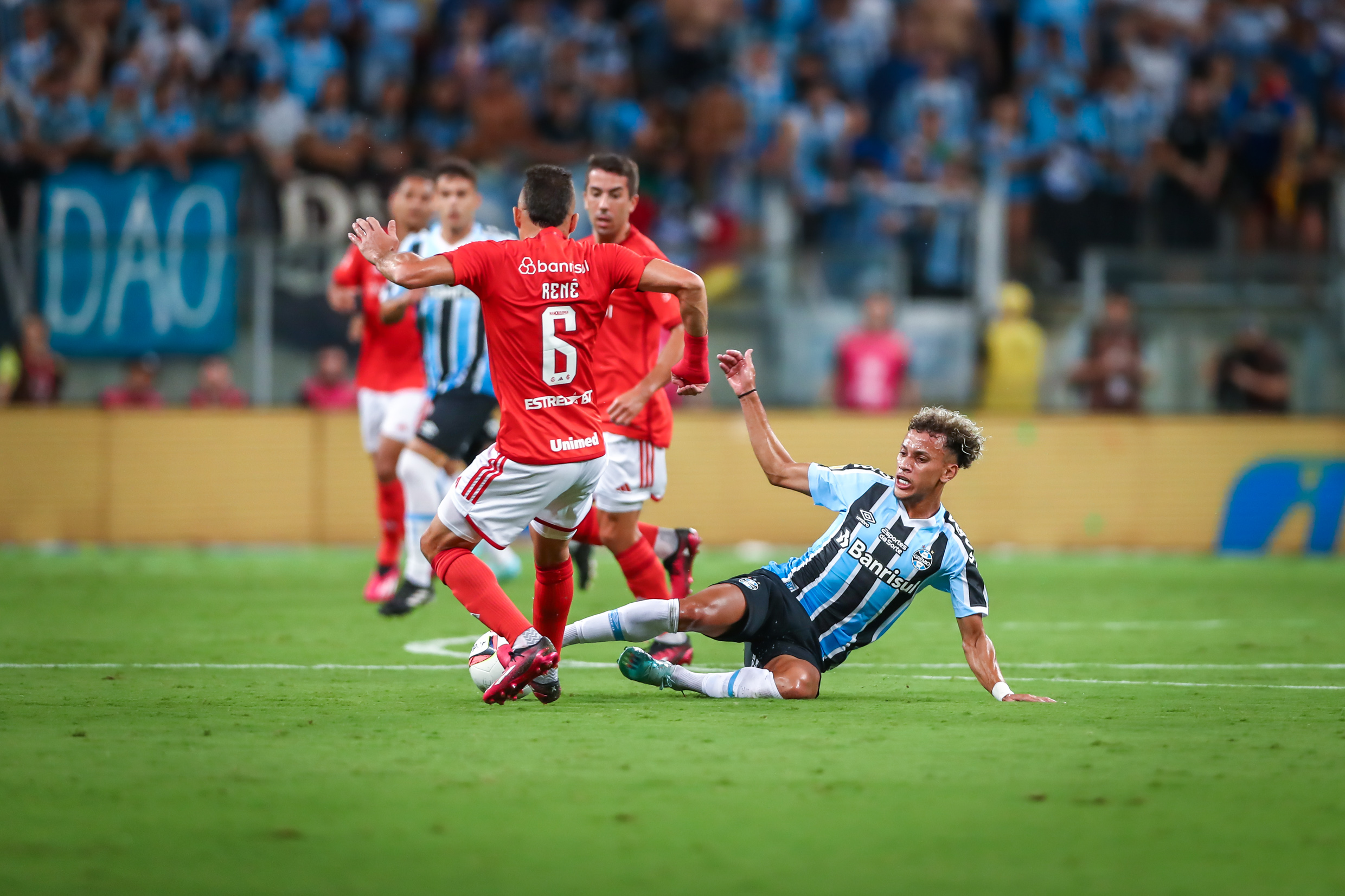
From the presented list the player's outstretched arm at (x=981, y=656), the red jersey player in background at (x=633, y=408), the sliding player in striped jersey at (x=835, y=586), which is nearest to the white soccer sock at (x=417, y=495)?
the red jersey player in background at (x=633, y=408)

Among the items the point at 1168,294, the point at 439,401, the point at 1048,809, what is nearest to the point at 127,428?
the point at 439,401

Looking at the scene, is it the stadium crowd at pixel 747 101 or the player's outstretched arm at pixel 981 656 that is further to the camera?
the stadium crowd at pixel 747 101

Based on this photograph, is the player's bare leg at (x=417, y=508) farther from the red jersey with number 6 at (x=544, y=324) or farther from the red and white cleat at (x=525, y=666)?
the red and white cleat at (x=525, y=666)

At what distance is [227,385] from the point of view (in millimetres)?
15070

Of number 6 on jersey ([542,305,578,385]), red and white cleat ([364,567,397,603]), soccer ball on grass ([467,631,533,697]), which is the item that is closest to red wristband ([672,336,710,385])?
number 6 on jersey ([542,305,578,385])

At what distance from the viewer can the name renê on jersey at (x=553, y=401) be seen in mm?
6535

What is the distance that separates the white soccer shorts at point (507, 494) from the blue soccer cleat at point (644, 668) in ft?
2.21

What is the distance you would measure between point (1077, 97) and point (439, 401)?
10.0 m

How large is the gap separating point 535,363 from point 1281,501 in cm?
1121

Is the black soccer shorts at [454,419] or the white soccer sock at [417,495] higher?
the black soccer shorts at [454,419]

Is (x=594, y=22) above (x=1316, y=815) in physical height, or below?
above

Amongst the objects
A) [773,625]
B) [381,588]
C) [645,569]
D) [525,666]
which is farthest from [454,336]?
[525,666]

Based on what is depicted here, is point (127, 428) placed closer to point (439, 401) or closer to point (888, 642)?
point (439, 401)

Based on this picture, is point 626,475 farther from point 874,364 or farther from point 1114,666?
point 874,364
